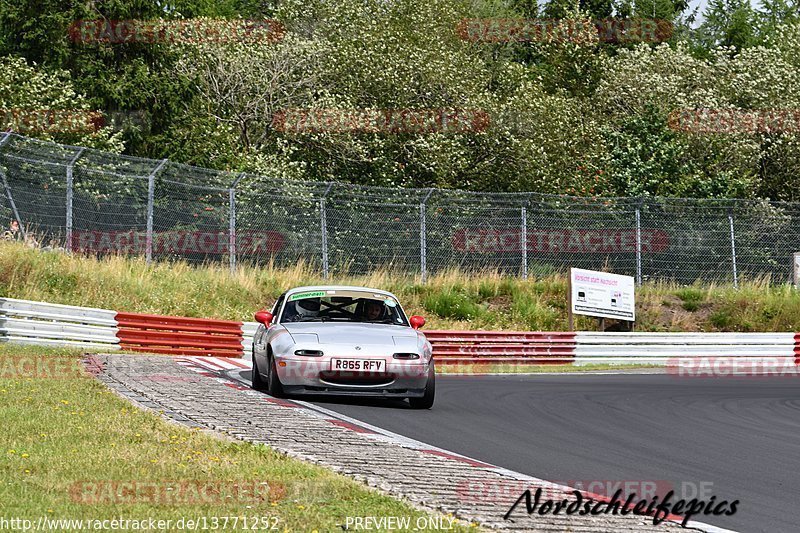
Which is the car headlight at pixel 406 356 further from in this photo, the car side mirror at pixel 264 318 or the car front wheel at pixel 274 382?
the car side mirror at pixel 264 318

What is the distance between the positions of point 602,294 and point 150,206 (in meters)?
10.4

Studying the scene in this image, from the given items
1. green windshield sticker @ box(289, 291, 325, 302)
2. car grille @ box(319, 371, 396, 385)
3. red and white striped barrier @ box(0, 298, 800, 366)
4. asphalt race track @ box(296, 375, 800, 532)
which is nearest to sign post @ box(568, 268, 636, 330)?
red and white striped barrier @ box(0, 298, 800, 366)

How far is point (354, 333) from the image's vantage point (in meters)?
13.2

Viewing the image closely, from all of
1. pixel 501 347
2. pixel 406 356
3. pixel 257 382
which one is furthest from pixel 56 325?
pixel 406 356

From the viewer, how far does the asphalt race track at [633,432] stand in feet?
28.3

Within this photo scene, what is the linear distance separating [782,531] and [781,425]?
21.4ft

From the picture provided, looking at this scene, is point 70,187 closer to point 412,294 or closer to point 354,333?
point 412,294

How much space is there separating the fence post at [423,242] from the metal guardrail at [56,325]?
29.8 ft

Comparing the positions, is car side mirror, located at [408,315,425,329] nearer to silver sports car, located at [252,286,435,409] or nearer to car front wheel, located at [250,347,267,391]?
silver sports car, located at [252,286,435,409]

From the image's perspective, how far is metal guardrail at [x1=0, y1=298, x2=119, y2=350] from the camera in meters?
19.6

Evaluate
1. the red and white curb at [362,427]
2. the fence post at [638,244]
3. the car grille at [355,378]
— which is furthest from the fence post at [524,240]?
the car grille at [355,378]

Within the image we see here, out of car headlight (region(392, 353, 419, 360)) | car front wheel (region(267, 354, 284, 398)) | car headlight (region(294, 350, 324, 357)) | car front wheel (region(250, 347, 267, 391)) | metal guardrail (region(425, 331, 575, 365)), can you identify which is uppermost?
car headlight (region(294, 350, 324, 357))

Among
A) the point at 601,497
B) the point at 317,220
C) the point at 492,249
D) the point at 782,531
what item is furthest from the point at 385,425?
the point at 492,249

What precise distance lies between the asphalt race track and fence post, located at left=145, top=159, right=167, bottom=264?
9.47 meters
